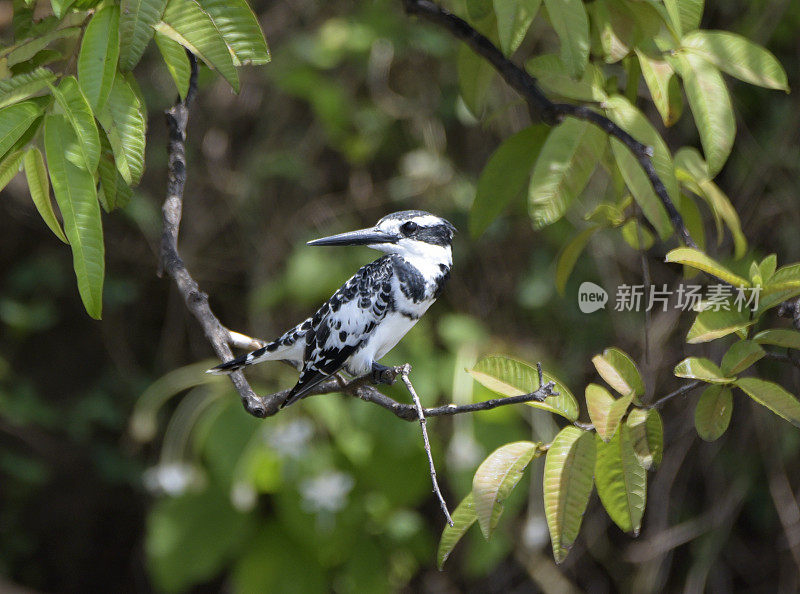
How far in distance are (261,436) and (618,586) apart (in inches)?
60.1

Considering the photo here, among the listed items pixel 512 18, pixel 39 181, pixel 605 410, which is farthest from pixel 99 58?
pixel 605 410

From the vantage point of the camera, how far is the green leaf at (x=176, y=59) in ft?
3.57

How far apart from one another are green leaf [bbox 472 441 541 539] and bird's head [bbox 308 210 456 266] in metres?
0.55

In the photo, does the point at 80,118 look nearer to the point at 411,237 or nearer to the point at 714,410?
the point at 411,237

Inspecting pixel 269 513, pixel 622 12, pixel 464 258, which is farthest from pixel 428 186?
pixel 622 12

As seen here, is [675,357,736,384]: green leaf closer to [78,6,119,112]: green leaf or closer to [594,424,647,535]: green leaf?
[594,424,647,535]: green leaf

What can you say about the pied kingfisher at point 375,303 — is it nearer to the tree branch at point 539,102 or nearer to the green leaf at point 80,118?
the tree branch at point 539,102

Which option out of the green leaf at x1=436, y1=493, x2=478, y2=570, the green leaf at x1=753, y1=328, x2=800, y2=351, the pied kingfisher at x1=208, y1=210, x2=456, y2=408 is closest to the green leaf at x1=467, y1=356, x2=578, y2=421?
the green leaf at x1=436, y1=493, x2=478, y2=570

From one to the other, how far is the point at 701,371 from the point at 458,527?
379 mm

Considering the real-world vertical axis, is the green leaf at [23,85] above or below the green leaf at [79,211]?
above

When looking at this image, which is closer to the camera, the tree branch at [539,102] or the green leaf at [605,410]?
the green leaf at [605,410]

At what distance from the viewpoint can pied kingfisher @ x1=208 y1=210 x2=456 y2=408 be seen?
1.50 m

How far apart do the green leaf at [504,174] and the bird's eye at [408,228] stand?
125 millimetres

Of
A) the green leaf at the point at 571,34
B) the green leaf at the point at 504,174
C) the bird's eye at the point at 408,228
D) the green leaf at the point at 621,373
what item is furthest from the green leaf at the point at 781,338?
the bird's eye at the point at 408,228
